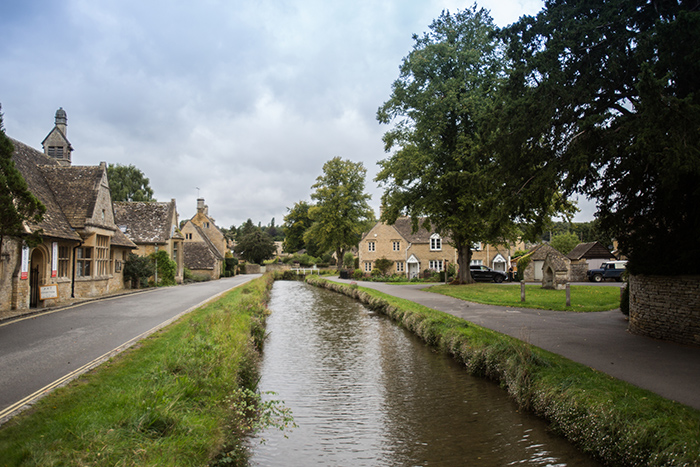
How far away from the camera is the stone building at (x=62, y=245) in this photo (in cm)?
1745

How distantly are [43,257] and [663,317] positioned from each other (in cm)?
2285

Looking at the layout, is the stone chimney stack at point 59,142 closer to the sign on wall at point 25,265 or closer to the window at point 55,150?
the window at point 55,150

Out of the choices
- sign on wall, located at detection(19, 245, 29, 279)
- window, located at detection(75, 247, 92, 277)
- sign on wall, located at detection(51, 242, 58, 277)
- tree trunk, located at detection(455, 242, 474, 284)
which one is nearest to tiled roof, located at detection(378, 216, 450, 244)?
tree trunk, located at detection(455, 242, 474, 284)

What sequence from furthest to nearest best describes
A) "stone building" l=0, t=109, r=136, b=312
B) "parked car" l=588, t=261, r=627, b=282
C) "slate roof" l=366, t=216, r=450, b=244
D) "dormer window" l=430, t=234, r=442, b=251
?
1. "slate roof" l=366, t=216, r=450, b=244
2. "dormer window" l=430, t=234, r=442, b=251
3. "parked car" l=588, t=261, r=627, b=282
4. "stone building" l=0, t=109, r=136, b=312

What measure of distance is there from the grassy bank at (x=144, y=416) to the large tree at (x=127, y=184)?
62.8 metres

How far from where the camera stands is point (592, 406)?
657 centimetres

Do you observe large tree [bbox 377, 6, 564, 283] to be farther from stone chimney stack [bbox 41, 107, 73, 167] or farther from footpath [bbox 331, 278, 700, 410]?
stone chimney stack [bbox 41, 107, 73, 167]

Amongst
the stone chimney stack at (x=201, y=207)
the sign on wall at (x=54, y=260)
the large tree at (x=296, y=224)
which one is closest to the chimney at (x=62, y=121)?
the sign on wall at (x=54, y=260)

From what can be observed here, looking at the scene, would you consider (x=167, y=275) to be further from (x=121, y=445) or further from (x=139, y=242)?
(x=121, y=445)

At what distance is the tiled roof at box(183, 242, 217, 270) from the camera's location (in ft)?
174

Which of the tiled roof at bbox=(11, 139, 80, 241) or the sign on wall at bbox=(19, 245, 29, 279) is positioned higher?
the tiled roof at bbox=(11, 139, 80, 241)

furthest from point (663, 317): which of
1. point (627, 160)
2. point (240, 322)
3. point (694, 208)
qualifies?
point (240, 322)

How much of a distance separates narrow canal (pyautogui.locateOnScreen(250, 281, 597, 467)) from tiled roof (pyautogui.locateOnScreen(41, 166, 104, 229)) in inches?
625

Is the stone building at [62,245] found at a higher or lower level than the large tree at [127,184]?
lower
